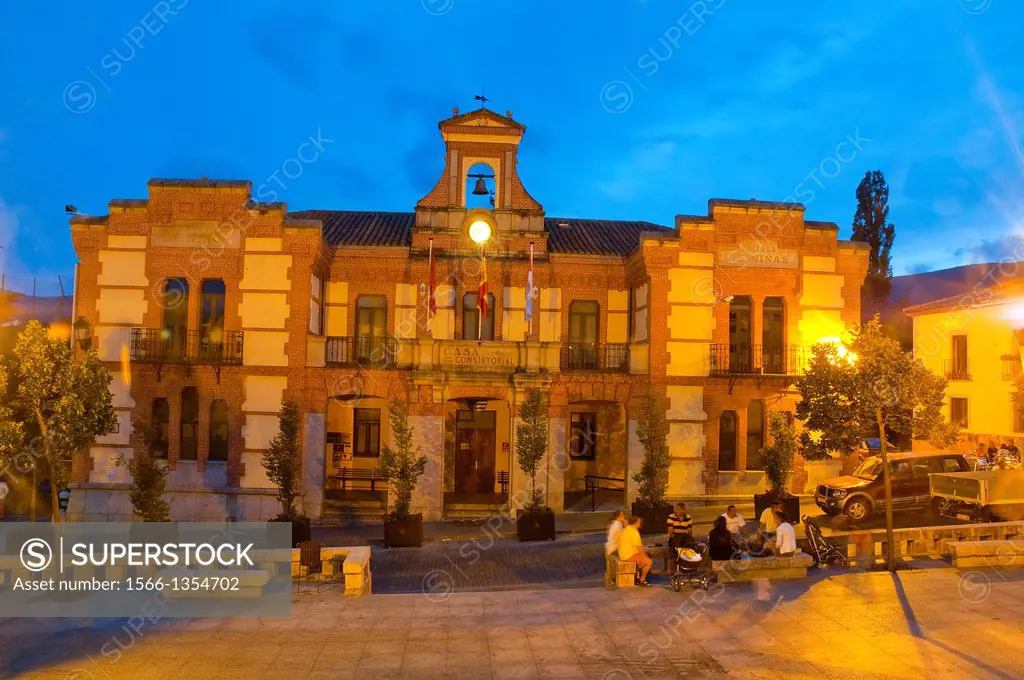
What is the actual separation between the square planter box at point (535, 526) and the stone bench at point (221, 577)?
379 inches

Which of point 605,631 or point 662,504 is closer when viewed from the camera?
point 605,631

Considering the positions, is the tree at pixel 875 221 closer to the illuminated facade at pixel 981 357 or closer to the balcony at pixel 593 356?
the illuminated facade at pixel 981 357

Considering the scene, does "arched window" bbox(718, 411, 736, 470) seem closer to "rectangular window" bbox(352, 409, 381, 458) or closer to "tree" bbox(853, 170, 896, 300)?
"rectangular window" bbox(352, 409, 381, 458)

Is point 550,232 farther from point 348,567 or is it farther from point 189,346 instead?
point 348,567

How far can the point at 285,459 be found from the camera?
22.7 metres

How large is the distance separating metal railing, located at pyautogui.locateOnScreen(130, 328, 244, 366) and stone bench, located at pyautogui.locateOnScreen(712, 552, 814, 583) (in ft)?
55.4

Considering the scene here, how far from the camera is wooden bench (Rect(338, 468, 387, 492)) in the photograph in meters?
27.5

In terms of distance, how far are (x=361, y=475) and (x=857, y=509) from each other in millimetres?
16752

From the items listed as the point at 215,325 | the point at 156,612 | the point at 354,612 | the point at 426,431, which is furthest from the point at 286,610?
the point at 215,325

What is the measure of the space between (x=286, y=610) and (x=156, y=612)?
2.18 meters

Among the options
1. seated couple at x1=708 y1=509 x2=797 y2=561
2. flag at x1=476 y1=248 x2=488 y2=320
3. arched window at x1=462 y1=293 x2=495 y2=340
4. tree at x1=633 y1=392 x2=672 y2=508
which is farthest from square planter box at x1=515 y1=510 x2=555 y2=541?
arched window at x1=462 y1=293 x2=495 y2=340

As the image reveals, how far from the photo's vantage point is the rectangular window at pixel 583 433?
30000 millimetres

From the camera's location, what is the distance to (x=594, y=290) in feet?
91.7

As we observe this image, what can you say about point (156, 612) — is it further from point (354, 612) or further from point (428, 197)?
point (428, 197)
